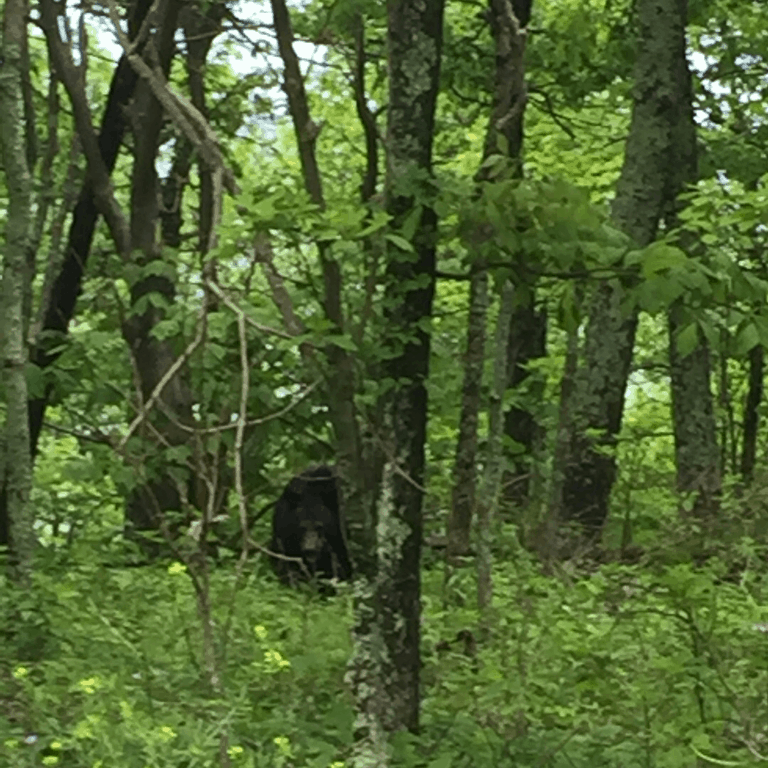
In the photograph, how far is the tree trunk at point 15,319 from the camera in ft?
24.0

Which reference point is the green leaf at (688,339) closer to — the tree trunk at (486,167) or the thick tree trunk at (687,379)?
the tree trunk at (486,167)

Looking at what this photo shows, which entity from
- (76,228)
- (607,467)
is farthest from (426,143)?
(607,467)

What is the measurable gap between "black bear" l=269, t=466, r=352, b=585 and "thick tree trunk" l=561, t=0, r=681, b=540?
196cm

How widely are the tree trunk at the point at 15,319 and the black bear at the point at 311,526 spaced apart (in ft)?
11.2

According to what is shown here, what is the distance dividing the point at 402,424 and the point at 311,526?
19.3 ft

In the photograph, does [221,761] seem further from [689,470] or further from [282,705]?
[689,470]

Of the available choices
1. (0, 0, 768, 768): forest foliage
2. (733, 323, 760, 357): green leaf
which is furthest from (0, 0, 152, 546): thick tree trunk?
(733, 323, 760, 357): green leaf

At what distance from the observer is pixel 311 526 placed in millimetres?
10867

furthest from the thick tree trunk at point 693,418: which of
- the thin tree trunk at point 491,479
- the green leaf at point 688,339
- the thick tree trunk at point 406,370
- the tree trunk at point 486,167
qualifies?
the green leaf at point 688,339

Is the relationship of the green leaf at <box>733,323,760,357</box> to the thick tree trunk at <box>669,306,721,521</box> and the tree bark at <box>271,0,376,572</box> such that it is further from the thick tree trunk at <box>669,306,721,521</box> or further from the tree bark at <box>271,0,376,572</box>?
the thick tree trunk at <box>669,306,721,521</box>

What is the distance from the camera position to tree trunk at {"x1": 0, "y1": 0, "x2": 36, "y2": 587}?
730 centimetres

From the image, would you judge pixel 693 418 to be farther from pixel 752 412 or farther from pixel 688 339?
pixel 688 339

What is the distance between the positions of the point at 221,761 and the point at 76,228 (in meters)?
6.47

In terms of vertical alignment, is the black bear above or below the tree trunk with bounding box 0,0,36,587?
below
